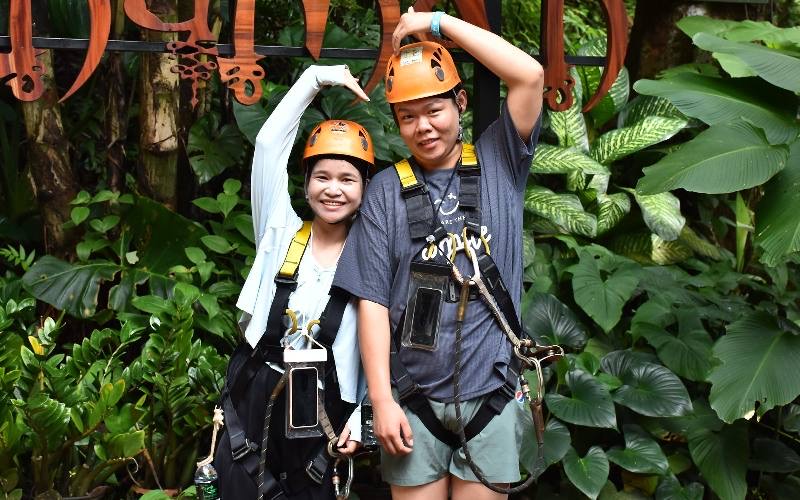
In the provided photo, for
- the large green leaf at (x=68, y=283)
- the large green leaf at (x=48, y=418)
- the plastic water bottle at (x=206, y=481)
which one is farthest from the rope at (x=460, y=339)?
the large green leaf at (x=68, y=283)

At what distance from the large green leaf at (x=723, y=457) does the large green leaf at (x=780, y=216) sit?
3.20ft

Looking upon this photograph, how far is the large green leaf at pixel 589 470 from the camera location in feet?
12.5

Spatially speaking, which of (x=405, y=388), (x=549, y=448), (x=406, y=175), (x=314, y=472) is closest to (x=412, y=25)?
(x=406, y=175)

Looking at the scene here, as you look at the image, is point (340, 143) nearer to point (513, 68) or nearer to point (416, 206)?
point (416, 206)

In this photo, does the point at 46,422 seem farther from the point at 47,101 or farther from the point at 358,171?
the point at 47,101

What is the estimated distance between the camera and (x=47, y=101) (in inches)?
194

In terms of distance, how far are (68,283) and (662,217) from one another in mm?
3081

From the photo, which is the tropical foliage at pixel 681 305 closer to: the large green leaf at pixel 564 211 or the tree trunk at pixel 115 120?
the large green leaf at pixel 564 211

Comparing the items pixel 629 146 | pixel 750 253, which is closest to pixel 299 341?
pixel 629 146

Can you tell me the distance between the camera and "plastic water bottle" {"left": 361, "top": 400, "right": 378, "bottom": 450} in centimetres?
294

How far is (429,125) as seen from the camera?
2.78 meters

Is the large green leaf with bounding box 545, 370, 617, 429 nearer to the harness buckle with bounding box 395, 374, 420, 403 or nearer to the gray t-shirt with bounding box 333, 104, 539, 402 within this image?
the gray t-shirt with bounding box 333, 104, 539, 402

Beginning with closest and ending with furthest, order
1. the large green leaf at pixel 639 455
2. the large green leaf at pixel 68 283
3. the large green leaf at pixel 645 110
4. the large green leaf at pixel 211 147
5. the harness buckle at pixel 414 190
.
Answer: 1. the harness buckle at pixel 414 190
2. the large green leaf at pixel 639 455
3. the large green leaf at pixel 68 283
4. the large green leaf at pixel 211 147
5. the large green leaf at pixel 645 110

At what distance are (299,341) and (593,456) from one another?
157 cm
